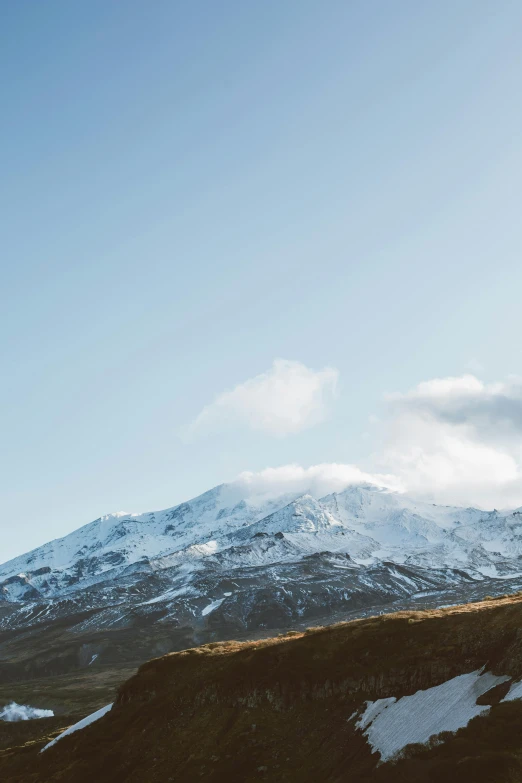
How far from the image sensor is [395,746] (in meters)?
40.5

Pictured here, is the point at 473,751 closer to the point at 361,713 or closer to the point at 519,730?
the point at 519,730

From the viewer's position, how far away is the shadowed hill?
125 ft

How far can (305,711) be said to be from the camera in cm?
5178

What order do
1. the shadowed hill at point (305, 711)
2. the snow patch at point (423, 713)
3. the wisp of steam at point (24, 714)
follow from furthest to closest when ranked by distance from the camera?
the wisp of steam at point (24, 714), the snow patch at point (423, 713), the shadowed hill at point (305, 711)

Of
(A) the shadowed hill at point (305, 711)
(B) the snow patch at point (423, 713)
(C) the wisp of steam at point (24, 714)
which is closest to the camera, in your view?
(A) the shadowed hill at point (305, 711)

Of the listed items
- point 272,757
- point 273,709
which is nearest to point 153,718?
point 273,709

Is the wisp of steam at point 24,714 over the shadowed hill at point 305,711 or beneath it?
beneath

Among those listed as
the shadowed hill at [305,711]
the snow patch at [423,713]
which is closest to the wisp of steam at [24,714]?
the shadowed hill at [305,711]

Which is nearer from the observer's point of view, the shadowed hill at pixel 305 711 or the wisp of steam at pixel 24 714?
the shadowed hill at pixel 305 711

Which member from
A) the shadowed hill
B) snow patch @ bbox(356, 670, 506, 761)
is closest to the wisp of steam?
the shadowed hill

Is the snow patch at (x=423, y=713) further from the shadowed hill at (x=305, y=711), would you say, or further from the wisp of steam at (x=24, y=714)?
the wisp of steam at (x=24, y=714)

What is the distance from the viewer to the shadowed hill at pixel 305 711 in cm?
3809

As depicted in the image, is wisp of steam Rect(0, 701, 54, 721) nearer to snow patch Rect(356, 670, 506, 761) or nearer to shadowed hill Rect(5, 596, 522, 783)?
shadowed hill Rect(5, 596, 522, 783)

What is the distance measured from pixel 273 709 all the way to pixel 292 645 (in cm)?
784
